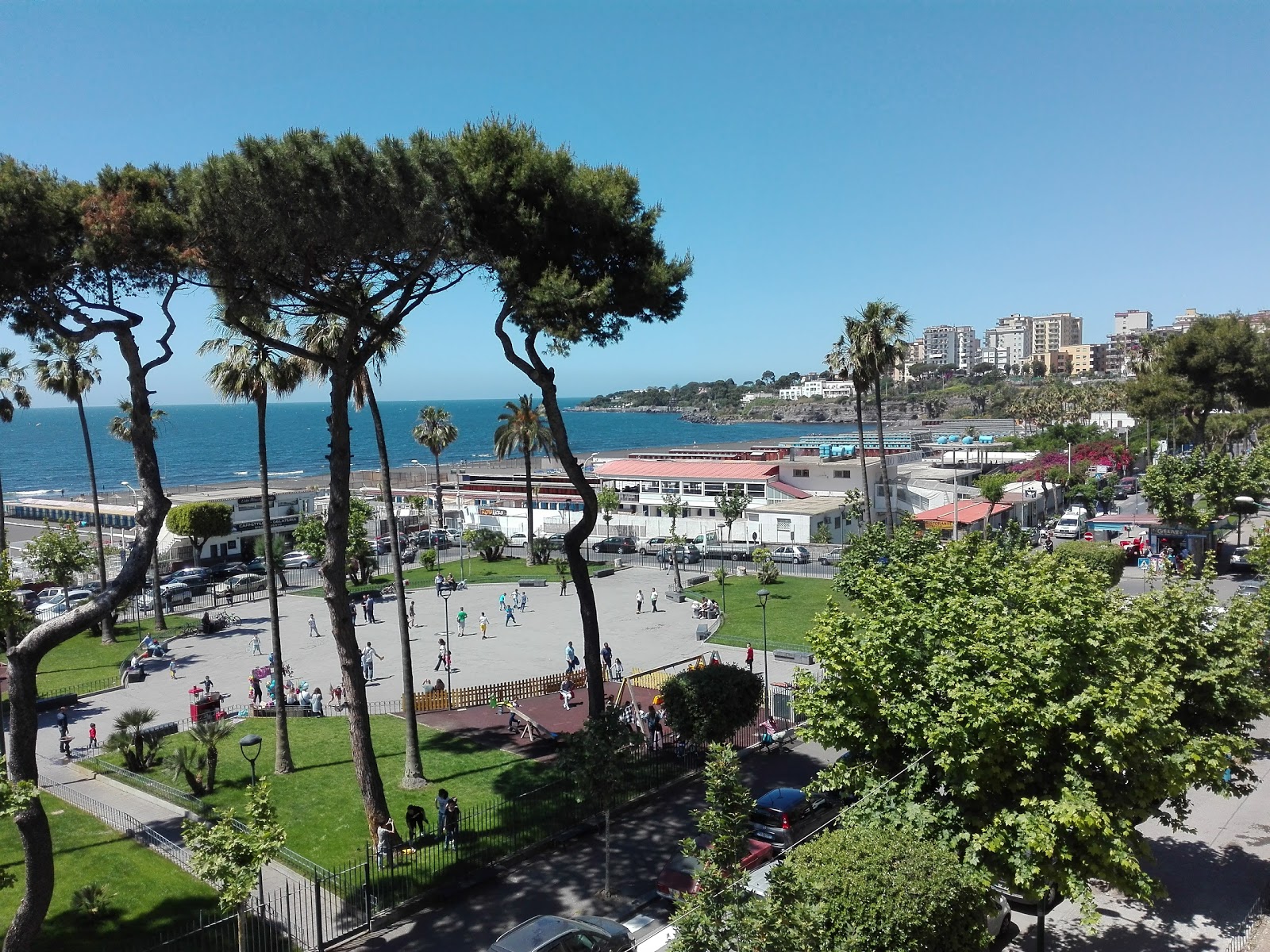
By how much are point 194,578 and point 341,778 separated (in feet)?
99.3

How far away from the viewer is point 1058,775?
10391 millimetres

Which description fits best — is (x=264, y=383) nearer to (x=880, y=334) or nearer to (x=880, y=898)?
(x=880, y=898)

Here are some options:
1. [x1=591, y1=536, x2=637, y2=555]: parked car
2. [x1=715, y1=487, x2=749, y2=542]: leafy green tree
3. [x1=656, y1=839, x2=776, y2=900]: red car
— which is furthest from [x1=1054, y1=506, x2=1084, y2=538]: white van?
[x1=656, y1=839, x2=776, y2=900]: red car

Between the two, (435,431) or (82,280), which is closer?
(82,280)

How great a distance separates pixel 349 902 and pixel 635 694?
1266cm

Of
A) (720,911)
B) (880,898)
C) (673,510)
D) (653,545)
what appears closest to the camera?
(720,911)

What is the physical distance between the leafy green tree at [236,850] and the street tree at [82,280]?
2371 millimetres

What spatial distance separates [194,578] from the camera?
43.6m

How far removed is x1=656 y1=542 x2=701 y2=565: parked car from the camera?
150 ft

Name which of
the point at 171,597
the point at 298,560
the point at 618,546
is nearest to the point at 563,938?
the point at 171,597

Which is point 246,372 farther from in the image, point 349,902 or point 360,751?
point 349,902

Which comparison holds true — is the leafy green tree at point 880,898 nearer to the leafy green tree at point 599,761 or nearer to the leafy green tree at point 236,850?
the leafy green tree at point 599,761

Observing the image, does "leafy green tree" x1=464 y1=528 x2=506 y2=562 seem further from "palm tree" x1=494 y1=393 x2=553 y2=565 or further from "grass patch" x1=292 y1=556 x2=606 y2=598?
"palm tree" x1=494 y1=393 x2=553 y2=565

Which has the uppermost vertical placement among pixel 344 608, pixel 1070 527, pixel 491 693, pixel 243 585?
pixel 344 608
